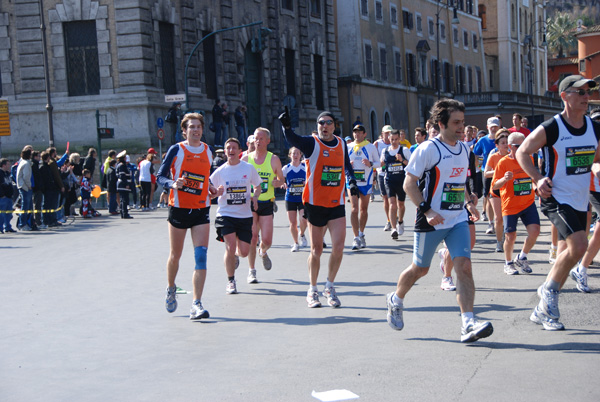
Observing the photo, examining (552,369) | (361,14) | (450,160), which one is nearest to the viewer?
(552,369)

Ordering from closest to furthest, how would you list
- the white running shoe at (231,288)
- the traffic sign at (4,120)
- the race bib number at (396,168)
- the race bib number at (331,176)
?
the race bib number at (331,176) → the white running shoe at (231,288) → the race bib number at (396,168) → the traffic sign at (4,120)

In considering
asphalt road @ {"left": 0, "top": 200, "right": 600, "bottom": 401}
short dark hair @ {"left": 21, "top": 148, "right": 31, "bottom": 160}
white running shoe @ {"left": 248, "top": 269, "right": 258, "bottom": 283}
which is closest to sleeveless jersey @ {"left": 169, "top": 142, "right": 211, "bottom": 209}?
asphalt road @ {"left": 0, "top": 200, "right": 600, "bottom": 401}

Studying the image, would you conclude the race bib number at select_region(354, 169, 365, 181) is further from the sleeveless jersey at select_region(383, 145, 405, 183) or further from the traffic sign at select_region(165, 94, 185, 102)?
the traffic sign at select_region(165, 94, 185, 102)

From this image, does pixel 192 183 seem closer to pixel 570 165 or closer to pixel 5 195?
pixel 570 165

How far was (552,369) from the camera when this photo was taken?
603 centimetres

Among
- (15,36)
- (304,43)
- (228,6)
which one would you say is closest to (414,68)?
(304,43)

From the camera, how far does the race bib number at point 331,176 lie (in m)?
9.34

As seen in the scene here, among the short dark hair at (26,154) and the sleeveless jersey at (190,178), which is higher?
the short dark hair at (26,154)

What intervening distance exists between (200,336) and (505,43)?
75079mm

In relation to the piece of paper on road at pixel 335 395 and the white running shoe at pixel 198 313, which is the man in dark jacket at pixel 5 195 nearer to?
the white running shoe at pixel 198 313

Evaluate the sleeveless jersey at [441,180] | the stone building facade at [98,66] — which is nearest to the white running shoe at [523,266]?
the sleeveless jersey at [441,180]

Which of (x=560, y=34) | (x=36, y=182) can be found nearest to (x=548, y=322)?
(x=36, y=182)

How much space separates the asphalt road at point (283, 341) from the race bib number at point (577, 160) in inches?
51.7

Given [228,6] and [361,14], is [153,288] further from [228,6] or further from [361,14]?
[361,14]
